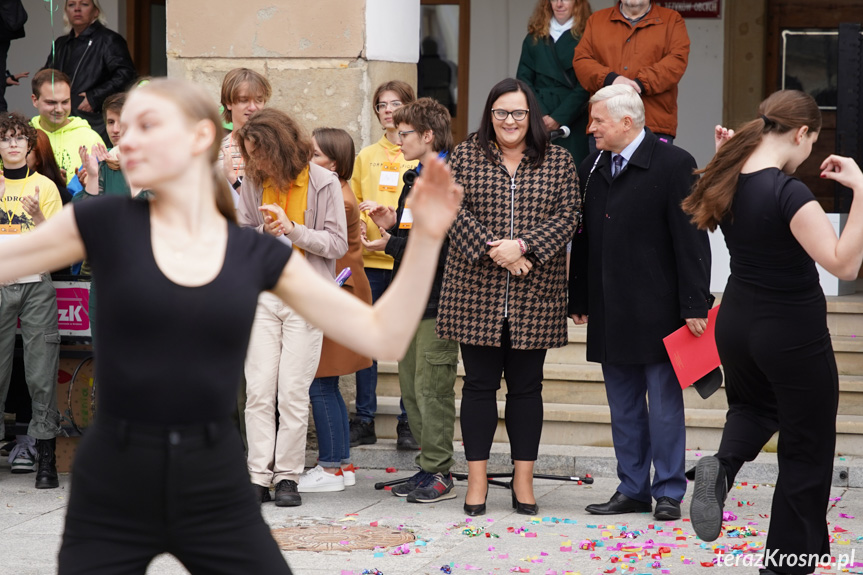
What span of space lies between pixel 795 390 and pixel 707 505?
0.55 m

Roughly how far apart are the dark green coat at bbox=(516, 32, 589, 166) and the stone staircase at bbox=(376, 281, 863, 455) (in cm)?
150

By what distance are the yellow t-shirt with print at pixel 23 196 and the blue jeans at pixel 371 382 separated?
193 centimetres

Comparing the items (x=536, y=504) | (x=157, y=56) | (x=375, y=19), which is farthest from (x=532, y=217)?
(x=157, y=56)

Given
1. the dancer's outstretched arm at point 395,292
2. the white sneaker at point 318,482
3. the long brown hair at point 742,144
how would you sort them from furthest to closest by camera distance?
the white sneaker at point 318,482 → the long brown hair at point 742,144 → the dancer's outstretched arm at point 395,292

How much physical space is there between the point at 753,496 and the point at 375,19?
156 inches

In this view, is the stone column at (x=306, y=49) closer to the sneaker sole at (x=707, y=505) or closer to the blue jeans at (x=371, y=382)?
the blue jeans at (x=371, y=382)

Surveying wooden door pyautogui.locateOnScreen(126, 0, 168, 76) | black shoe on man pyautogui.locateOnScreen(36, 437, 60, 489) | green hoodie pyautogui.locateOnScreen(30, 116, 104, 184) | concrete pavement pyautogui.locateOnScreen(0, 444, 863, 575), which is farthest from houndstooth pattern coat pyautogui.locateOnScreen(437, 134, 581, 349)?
wooden door pyautogui.locateOnScreen(126, 0, 168, 76)

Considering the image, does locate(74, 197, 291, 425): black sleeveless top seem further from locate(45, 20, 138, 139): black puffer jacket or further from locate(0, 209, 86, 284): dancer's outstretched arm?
locate(45, 20, 138, 139): black puffer jacket

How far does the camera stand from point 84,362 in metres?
7.14

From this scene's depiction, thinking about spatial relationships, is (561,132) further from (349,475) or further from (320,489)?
(320,489)

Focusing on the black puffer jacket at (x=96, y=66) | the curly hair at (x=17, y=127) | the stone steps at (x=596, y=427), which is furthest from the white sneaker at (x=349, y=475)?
the black puffer jacket at (x=96, y=66)

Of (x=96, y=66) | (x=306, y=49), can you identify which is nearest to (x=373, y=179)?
(x=306, y=49)

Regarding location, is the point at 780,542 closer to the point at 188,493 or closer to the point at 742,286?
the point at 742,286

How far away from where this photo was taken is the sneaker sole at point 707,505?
4.49m
